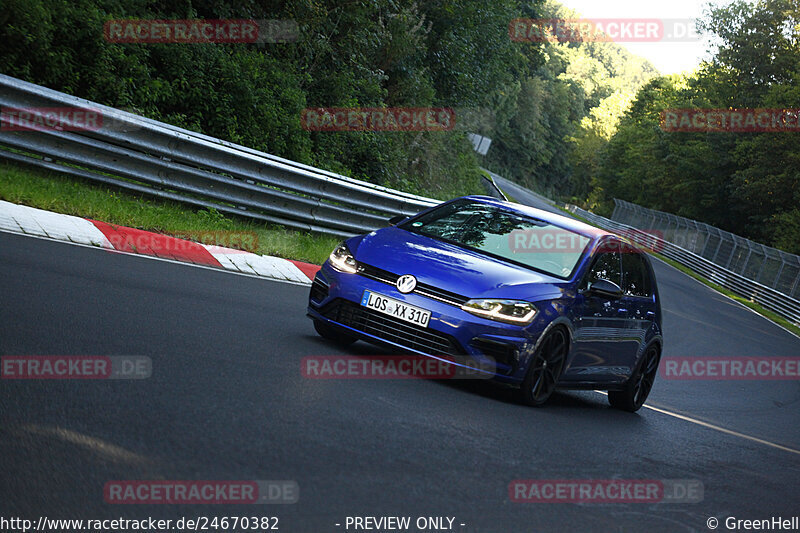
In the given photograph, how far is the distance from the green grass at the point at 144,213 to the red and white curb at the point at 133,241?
227 mm

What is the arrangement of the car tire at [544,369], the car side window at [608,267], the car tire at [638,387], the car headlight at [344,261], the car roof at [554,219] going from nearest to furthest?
1. the car tire at [544,369]
2. the car headlight at [344,261]
3. the car side window at [608,267]
4. the car roof at [554,219]
5. the car tire at [638,387]

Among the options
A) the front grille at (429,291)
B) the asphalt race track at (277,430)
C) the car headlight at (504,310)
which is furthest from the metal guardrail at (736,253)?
the front grille at (429,291)

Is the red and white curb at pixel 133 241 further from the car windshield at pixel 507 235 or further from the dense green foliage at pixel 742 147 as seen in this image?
the dense green foliage at pixel 742 147

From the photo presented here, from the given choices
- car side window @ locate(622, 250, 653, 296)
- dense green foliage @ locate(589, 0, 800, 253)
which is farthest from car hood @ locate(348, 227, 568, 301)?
dense green foliage @ locate(589, 0, 800, 253)

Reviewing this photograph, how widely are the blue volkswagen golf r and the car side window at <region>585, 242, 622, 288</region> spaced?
0.02 m

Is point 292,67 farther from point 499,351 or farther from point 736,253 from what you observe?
point 736,253

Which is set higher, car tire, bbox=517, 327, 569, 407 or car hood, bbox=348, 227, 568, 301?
car hood, bbox=348, 227, 568, 301

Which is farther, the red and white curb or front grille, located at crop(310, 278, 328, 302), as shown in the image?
the red and white curb

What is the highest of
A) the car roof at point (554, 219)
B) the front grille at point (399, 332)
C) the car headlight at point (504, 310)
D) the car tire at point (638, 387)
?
the car roof at point (554, 219)

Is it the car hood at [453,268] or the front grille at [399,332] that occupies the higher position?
the car hood at [453,268]

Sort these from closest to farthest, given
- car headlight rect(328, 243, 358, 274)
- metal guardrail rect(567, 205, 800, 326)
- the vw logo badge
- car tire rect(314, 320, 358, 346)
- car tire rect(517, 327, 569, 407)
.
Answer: the vw logo badge, car tire rect(517, 327, 569, 407), car headlight rect(328, 243, 358, 274), car tire rect(314, 320, 358, 346), metal guardrail rect(567, 205, 800, 326)

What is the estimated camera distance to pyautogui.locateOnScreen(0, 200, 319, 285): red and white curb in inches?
401

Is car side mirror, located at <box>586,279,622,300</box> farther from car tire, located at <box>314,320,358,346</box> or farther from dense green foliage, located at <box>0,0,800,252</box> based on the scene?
dense green foliage, located at <box>0,0,800,252</box>

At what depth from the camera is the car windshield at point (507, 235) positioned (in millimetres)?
8602
